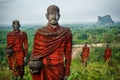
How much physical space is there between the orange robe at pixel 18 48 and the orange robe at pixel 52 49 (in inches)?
161

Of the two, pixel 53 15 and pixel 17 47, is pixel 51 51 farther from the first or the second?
pixel 17 47

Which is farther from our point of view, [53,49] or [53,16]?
[53,16]

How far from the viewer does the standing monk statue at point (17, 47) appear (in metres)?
9.45

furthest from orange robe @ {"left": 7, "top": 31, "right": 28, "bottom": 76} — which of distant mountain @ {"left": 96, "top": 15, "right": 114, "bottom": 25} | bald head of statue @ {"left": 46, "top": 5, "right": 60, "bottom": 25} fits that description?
distant mountain @ {"left": 96, "top": 15, "right": 114, "bottom": 25}

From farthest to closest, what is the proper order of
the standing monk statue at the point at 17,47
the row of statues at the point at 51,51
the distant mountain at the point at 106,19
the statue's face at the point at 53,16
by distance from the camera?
the distant mountain at the point at 106,19 < the standing monk statue at the point at 17,47 < the statue's face at the point at 53,16 < the row of statues at the point at 51,51

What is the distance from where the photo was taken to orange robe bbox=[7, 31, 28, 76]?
9484 mm

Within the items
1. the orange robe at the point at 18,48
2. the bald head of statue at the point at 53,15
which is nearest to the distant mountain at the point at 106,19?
the orange robe at the point at 18,48

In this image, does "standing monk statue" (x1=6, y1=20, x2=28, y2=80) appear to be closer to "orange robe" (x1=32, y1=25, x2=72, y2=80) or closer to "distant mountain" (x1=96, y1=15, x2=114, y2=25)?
"orange robe" (x1=32, y1=25, x2=72, y2=80)

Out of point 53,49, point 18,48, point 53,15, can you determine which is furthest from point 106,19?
point 53,49

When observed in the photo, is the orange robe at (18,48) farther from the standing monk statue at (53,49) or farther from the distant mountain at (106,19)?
the distant mountain at (106,19)

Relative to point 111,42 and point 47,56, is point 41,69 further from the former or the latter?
point 111,42

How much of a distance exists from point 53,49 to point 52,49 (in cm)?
1

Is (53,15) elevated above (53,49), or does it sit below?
above

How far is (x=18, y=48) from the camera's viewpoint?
9641 millimetres
